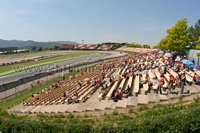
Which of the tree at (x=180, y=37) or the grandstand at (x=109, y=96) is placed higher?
the tree at (x=180, y=37)

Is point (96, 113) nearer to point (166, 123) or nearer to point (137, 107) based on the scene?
point (137, 107)

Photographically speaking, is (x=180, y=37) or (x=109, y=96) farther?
(x=180, y=37)

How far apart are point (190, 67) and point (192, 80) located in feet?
19.8

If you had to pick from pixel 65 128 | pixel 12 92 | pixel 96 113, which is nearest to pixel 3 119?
pixel 65 128

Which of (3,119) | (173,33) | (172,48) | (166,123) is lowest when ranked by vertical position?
(3,119)

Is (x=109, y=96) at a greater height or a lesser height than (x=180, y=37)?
lesser

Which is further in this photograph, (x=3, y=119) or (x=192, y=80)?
(x=192, y=80)

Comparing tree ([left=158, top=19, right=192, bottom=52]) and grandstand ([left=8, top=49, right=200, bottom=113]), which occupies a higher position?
tree ([left=158, top=19, right=192, bottom=52])

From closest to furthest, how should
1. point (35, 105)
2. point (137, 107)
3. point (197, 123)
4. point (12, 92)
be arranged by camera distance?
point (197, 123), point (137, 107), point (35, 105), point (12, 92)

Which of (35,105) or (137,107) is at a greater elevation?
(137,107)

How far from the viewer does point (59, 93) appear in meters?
26.4

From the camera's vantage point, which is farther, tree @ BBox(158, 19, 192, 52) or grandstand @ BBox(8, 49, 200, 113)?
tree @ BBox(158, 19, 192, 52)

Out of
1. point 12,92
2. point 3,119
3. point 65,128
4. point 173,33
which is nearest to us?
point 65,128

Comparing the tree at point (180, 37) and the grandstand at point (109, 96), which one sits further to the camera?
the tree at point (180, 37)
